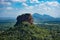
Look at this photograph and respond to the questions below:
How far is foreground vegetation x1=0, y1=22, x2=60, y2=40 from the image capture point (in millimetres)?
10383

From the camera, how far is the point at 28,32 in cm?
1118

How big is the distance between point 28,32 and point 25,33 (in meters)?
0.18

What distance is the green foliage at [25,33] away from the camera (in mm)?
10403

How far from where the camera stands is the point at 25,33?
1106cm

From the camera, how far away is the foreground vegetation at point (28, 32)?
10.4m

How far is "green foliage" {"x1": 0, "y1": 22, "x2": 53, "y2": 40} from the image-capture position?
10.4m

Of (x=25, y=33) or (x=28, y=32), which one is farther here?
(x=28, y=32)

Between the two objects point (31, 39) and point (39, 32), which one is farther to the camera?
point (39, 32)

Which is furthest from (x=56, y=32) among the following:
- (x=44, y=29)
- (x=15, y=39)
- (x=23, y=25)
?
(x=15, y=39)

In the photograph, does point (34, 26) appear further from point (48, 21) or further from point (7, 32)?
point (7, 32)

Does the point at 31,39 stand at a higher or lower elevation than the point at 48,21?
lower

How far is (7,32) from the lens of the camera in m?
10.4

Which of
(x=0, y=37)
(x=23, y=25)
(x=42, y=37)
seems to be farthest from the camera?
(x=23, y=25)

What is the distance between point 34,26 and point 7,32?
1457 millimetres
